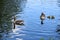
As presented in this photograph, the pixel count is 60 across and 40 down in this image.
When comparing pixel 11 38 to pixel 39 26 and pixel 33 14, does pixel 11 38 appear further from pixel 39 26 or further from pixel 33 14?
pixel 33 14

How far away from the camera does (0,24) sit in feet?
41.9

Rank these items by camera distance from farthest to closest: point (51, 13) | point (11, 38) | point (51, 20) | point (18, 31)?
point (51, 13)
point (51, 20)
point (18, 31)
point (11, 38)

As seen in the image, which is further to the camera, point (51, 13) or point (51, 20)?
point (51, 13)

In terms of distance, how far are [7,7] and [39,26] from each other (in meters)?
4.02

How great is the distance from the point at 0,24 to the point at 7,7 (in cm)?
425

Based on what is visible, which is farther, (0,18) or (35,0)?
(35,0)

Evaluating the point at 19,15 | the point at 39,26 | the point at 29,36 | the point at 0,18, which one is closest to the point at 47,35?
the point at 29,36

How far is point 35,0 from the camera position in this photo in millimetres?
25688

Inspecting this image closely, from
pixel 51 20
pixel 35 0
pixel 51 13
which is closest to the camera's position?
pixel 51 20

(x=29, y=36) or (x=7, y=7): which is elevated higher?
(x=7, y=7)

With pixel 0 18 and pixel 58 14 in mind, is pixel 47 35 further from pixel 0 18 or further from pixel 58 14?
pixel 58 14

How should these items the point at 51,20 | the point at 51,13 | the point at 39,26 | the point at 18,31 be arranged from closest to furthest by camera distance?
1. the point at 18,31
2. the point at 39,26
3. the point at 51,20
4. the point at 51,13

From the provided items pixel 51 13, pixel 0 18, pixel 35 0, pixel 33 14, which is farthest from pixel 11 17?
pixel 35 0

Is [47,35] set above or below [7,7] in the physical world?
below
